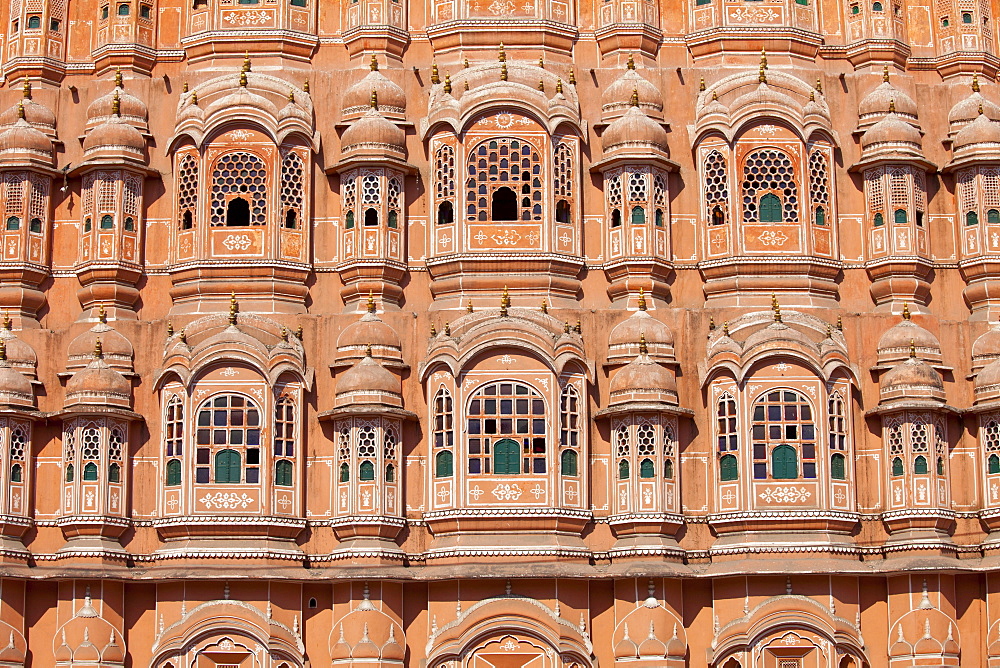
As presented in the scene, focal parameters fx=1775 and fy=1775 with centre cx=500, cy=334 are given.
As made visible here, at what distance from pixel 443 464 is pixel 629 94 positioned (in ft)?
30.0

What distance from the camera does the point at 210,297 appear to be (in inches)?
1470

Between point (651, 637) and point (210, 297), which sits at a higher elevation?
point (210, 297)

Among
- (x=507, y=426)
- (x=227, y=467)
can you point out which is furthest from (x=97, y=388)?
(x=507, y=426)

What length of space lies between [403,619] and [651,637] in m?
4.92

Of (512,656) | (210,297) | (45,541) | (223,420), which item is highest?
(210,297)

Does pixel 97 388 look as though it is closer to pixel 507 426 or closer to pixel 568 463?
pixel 507 426

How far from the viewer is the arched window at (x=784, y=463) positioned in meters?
35.5

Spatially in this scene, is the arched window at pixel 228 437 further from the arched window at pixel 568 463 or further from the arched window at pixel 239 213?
the arched window at pixel 568 463

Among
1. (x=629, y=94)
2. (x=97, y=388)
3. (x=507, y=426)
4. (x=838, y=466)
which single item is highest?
(x=629, y=94)

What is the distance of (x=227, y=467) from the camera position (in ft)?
117

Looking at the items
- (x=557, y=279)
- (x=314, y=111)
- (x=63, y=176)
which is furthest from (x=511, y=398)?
(x=63, y=176)

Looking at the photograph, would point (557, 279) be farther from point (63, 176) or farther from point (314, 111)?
point (63, 176)

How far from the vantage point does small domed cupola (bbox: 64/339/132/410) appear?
3588 cm

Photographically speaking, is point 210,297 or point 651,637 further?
point 210,297
